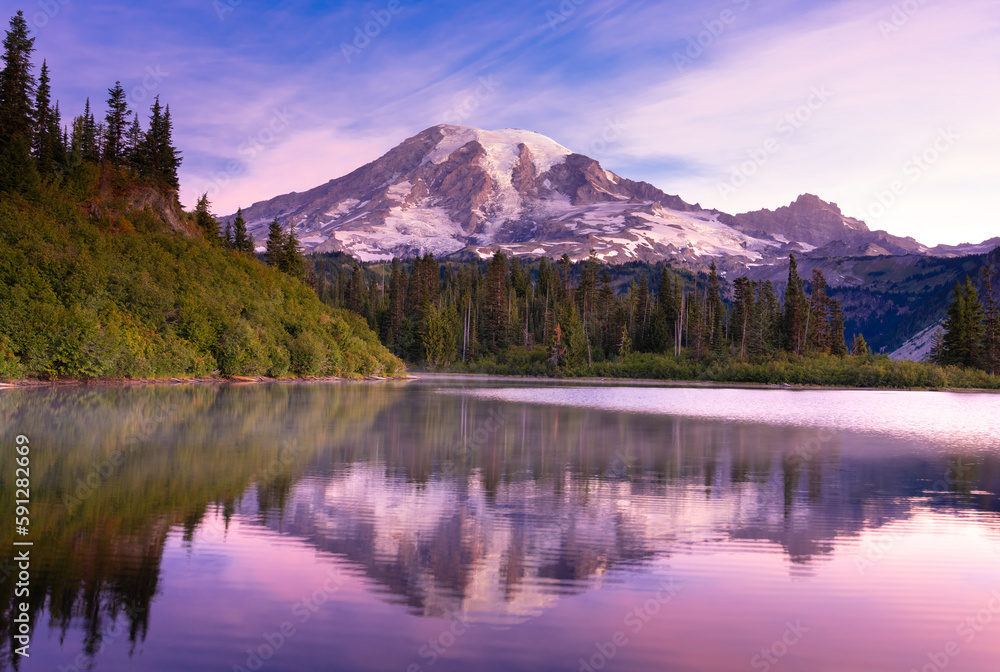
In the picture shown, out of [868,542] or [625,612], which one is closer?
[625,612]

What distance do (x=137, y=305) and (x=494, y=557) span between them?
52.8 metres

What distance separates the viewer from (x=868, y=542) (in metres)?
11.0

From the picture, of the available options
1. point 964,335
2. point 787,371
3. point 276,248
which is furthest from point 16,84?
point 964,335

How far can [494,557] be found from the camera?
31.4 feet

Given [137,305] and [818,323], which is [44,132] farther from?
[818,323]

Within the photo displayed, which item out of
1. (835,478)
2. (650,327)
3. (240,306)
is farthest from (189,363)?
(650,327)

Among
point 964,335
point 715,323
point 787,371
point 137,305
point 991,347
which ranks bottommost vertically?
point 787,371

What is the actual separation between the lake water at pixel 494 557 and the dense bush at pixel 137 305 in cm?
2685

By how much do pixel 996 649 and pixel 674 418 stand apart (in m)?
26.6

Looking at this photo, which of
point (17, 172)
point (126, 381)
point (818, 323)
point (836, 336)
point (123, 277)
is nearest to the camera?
point (126, 381)

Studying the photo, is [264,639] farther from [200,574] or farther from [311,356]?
[311,356]

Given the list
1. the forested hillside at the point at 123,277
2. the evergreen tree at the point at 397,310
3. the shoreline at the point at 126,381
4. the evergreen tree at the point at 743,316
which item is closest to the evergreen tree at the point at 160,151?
the forested hillside at the point at 123,277

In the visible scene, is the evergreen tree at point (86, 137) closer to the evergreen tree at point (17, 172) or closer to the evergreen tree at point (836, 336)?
the evergreen tree at point (17, 172)

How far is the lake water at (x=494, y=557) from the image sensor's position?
6695 millimetres
